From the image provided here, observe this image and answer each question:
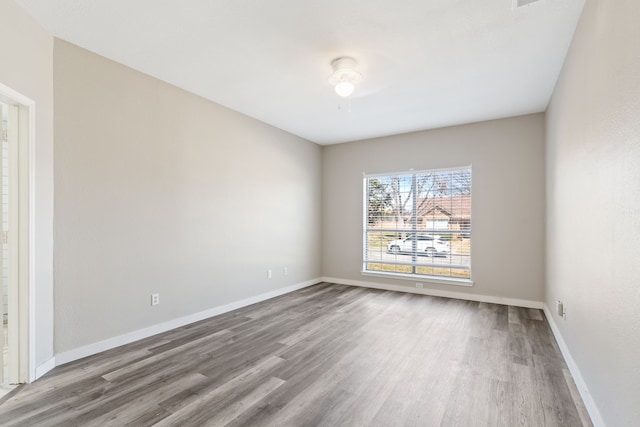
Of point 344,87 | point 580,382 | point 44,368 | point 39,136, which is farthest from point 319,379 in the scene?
point 39,136

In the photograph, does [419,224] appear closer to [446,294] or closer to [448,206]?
[448,206]

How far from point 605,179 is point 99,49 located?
154 inches

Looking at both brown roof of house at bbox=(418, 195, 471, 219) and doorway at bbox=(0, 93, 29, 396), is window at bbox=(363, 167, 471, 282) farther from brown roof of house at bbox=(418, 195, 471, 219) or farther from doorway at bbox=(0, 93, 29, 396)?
doorway at bbox=(0, 93, 29, 396)

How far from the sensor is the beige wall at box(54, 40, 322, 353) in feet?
8.64

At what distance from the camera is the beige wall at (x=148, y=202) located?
263 centimetres

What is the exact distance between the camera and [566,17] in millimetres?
2236

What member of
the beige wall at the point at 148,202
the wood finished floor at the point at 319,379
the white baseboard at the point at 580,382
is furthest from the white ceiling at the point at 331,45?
the wood finished floor at the point at 319,379

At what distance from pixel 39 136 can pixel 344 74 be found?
260 centimetres

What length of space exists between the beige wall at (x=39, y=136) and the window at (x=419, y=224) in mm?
4467

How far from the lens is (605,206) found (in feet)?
5.54

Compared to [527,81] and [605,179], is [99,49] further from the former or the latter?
[527,81]

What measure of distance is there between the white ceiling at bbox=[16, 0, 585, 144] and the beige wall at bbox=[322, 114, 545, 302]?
2.15 feet

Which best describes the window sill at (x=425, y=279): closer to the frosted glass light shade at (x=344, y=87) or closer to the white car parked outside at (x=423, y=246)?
the white car parked outside at (x=423, y=246)

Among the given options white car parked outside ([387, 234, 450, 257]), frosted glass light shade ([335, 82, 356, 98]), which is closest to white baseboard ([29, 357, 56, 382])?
frosted glass light shade ([335, 82, 356, 98])
